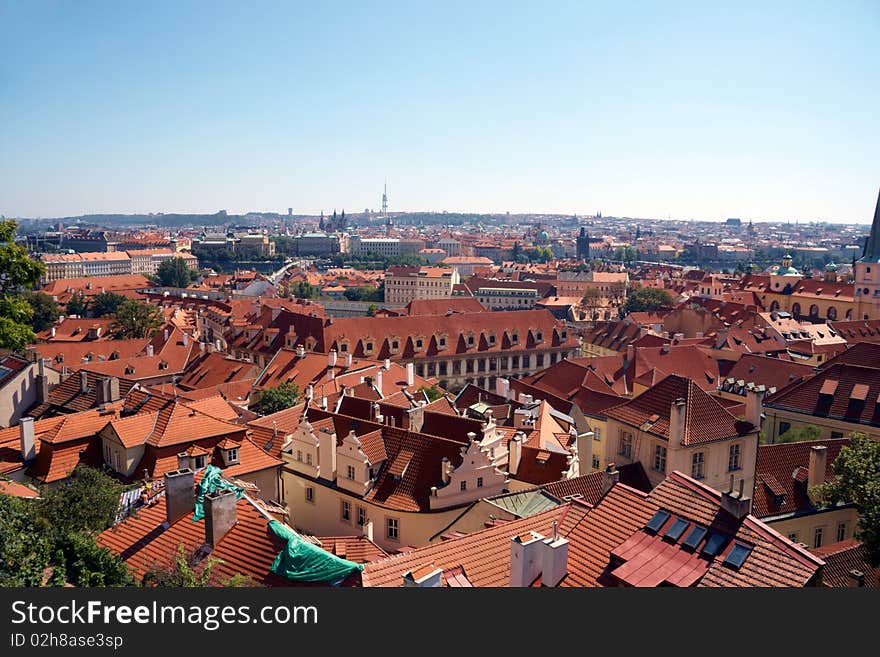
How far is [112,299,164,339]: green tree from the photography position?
211 ft

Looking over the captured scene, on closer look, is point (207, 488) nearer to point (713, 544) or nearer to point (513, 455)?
point (713, 544)

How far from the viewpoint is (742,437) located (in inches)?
992

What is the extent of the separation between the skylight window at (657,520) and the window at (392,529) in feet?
35.4

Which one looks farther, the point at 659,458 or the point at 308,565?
the point at 659,458

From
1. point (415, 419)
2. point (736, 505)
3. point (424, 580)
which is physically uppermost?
point (736, 505)

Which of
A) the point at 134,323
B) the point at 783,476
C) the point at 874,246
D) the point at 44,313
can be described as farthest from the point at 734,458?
the point at 874,246

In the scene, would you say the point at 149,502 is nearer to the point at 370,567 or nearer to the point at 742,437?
the point at 370,567

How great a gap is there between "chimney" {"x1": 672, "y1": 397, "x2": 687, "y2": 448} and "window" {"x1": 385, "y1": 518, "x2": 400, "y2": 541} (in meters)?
8.52

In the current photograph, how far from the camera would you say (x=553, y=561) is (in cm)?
1354

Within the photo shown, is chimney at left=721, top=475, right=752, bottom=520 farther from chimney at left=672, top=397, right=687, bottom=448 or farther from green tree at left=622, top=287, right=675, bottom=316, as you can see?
green tree at left=622, top=287, right=675, bottom=316

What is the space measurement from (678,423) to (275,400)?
18.8m

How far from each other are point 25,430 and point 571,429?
63.9ft

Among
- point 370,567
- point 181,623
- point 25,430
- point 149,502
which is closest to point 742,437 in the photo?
point 370,567

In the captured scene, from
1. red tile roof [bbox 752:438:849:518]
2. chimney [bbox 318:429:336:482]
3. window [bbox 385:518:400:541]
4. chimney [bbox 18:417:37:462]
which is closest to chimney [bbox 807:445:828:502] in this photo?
red tile roof [bbox 752:438:849:518]
